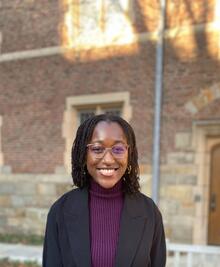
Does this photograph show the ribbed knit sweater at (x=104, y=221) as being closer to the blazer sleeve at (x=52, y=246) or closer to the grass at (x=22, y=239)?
the blazer sleeve at (x=52, y=246)

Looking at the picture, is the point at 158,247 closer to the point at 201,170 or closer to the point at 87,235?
the point at 87,235

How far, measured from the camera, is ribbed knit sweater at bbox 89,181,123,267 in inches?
63.0

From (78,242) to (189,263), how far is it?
197 cm

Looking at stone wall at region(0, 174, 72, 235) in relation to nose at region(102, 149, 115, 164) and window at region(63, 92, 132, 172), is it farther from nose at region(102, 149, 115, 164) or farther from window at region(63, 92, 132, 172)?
nose at region(102, 149, 115, 164)

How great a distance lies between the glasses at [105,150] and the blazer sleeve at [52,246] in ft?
1.00

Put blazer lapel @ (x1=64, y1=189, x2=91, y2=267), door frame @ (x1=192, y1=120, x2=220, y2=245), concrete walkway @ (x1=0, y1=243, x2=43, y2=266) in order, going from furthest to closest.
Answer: door frame @ (x1=192, y1=120, x2=220, y2=245), concrete walkway @ (x1=0, y1=243, x2=43, y2=266), blazer lapel @ (x1=64, y1=189, x2=91, y2=267)

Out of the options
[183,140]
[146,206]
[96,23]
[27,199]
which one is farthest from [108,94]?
[146,206]

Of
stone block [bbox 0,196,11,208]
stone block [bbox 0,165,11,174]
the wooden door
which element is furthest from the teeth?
stone block [bbox 0,196,11,208]

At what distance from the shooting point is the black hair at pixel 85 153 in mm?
1687

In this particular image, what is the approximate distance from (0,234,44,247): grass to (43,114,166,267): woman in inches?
245

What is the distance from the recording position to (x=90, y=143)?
1.66 m

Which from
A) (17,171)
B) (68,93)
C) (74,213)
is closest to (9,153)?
(17,171)

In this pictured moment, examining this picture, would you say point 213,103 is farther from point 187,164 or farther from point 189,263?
point 189,263

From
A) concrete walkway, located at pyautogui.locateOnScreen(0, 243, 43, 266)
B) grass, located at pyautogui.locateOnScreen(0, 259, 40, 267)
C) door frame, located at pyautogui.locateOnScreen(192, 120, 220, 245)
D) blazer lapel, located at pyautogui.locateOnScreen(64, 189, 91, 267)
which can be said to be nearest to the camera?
blazer lapel, located at pyautogui.locateOnScreen(64, 189, 91, 267)
